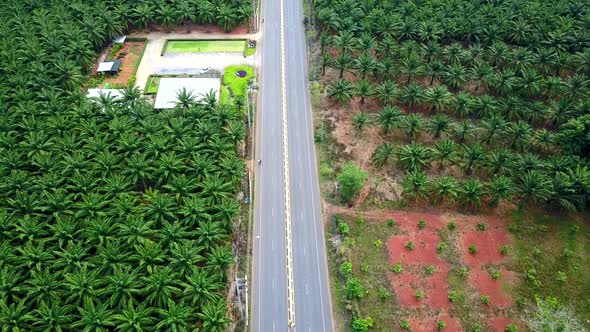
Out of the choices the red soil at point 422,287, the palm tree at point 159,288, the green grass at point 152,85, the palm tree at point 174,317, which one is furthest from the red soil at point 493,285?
the green grass at point 152,85

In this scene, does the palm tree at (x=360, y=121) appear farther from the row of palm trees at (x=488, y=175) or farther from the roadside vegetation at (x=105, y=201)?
the roadside vegetation at (x=105, y=201)

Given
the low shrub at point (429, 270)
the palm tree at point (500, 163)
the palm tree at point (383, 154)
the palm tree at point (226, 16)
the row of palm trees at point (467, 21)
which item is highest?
the palm tree at point (226, 16)

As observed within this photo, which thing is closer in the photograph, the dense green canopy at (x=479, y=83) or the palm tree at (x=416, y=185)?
the palm tree at (x=416, y=185)

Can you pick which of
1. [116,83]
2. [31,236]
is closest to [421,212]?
[31,236]

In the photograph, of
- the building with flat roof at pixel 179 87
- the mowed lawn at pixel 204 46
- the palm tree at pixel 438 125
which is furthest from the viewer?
the mowed lawn at pixel 204 46

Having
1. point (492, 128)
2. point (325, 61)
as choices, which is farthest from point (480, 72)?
point (325, 61)

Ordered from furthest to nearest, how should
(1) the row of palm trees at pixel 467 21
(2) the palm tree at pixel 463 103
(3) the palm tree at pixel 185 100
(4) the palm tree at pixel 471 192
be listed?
(1) the row of palm trees at pixel 467 21, (2) the palm tree at pixel 463 103, (3) the palm tree at pixel 185 100, (4) the palm tree at pixel 471 192

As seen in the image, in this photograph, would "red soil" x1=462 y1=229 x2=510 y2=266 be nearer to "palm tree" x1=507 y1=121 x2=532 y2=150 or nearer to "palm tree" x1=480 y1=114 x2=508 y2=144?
"palm tree" x1=507 y1=121 x2=532 y2=150
